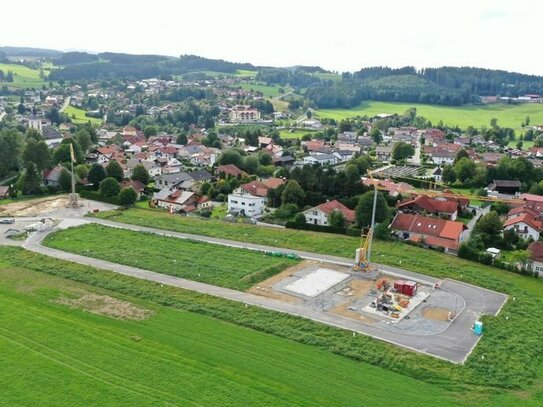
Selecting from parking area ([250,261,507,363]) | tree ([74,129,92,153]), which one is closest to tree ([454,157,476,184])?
parking area ([250,261,507,363])

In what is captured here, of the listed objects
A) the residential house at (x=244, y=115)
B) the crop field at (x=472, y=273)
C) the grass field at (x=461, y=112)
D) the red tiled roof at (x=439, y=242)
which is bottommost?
the crop field at (x=472, y=273)

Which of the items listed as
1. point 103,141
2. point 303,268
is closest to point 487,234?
point 303,268

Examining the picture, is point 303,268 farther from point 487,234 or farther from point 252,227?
point 487,234

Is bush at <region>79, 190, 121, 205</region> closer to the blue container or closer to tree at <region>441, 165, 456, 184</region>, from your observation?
the blue container

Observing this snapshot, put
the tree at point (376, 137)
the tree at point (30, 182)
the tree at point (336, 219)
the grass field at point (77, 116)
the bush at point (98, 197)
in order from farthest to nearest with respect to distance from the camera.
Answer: the grass field at point (77, 116) → the tree at point (376, 137) → the tree at point (30, 182) → the bush at point (98, 197) → the tree at point (336, 219)

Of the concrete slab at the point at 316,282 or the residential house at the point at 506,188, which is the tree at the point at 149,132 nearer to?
the residential house at the point at 506,188

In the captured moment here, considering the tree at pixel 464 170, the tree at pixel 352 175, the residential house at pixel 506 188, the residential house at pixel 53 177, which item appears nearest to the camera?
the tree at pixel 352 175

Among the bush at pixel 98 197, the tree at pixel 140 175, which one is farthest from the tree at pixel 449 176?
the bush at pixel 98 197
